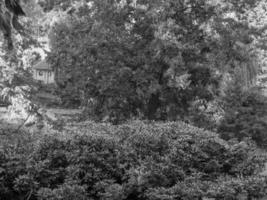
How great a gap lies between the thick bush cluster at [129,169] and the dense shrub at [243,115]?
8.20m

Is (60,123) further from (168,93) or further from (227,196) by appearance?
(227,196)

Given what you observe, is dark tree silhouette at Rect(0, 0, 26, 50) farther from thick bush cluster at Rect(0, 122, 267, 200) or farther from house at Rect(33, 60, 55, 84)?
house at Rect(33, 60, 55, 84)

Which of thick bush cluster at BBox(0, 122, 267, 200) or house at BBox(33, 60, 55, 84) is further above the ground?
house at BBox(33, 60, 55, 84)

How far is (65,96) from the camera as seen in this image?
1162 centimetres

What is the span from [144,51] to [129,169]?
18.4 ft

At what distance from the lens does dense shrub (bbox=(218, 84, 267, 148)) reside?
14.8 metres

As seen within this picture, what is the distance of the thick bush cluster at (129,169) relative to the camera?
4.95 metres

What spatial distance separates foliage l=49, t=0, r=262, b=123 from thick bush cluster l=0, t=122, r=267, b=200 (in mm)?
4248

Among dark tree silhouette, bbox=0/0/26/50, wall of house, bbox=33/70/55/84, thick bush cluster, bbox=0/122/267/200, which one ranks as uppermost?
dark tree silhouette, bbox=0/0/26/50

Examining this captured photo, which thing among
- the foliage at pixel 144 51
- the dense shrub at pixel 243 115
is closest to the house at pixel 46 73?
the foliage at pixel 144 51

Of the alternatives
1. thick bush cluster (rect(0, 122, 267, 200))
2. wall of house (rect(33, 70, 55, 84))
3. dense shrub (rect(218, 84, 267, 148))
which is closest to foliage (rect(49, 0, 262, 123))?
wall of house (rect(33, 70, 55, 84))

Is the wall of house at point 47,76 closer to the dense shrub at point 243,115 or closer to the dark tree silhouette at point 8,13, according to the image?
the dense shrub at point 243,115

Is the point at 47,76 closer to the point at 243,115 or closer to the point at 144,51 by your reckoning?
the point at 243,115

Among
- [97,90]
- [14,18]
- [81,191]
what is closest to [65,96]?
[97,90]
